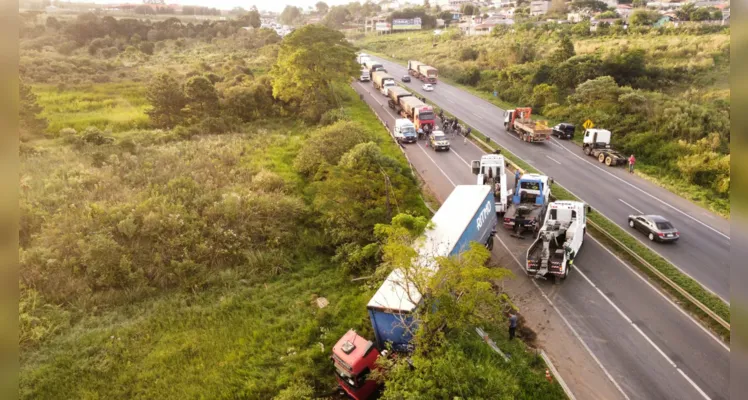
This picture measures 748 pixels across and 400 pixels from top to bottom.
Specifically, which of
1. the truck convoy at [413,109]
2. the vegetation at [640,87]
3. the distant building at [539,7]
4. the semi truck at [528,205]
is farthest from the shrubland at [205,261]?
the distant building at [539,7]

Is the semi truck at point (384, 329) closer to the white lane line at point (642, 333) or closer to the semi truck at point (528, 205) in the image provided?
the white lane line at point (642, 333)

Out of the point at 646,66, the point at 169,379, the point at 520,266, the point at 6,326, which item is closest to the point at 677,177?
the point at 520,266

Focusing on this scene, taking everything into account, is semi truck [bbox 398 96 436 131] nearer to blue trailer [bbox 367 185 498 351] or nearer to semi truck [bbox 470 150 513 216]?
semi truck [bbox 470 150 513 216]

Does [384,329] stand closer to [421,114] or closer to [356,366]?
[356,366]

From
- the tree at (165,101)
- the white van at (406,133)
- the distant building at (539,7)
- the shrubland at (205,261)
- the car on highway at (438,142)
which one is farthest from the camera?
the distant building at (539,7)

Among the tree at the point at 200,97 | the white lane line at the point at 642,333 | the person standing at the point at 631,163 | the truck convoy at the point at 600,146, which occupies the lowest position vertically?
the white lane line at the point at 642,333

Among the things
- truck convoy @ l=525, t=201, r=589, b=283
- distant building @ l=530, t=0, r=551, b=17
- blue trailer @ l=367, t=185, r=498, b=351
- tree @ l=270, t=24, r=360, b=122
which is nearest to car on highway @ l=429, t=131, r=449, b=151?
tree @ l=270, t=24, r=360, b=122

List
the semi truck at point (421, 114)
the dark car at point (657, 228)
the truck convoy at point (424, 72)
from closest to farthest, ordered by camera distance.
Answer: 1. the dark car at point (657, 228)
2. the semi truck at point (421, 114)
3. the truck convoy at point (424, 72)
